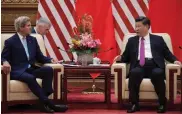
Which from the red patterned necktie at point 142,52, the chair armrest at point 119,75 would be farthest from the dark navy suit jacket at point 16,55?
the red patterned necktie at point 142,52

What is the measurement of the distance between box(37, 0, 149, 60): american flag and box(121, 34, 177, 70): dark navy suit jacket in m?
1.72

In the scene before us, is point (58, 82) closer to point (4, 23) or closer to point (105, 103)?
point (105, 103)

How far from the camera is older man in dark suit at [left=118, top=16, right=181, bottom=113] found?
4.56 meters

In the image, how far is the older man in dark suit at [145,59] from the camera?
4.56 meters

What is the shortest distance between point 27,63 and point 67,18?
7.37ft

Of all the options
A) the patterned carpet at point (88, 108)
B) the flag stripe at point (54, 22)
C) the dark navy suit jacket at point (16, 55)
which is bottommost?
the patterned carpet at point (88, 108)

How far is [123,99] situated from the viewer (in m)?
4.72

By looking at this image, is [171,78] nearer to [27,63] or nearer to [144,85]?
[144,85]

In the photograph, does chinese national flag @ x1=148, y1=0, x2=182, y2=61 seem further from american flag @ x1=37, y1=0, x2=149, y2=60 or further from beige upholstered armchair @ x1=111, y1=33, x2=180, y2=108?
beige upholstered armchair @ x1=111, y1=33, x2=180, y2=108

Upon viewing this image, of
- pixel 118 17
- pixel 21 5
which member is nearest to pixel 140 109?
pixel 118 17

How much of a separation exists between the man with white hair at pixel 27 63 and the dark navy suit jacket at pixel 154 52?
1.03m

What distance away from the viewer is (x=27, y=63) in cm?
469

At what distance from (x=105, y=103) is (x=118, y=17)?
7.16 ft

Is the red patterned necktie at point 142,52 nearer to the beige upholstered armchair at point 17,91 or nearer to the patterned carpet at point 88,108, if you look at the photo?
the patterned carpet at point 88,108
